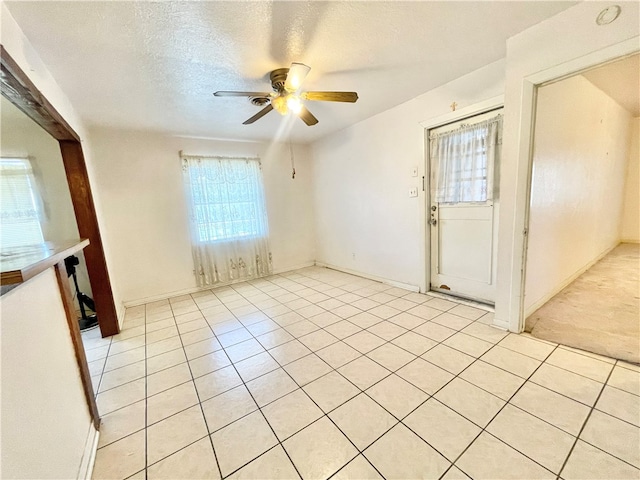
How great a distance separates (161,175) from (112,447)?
3250 millimetres

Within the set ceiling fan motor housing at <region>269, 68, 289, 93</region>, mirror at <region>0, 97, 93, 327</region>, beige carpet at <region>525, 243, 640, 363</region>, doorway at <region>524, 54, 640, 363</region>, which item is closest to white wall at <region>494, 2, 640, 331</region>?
doorway at <region>524, 54, 640, 363</region>

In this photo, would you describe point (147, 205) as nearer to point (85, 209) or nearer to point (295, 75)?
point (85, 209)

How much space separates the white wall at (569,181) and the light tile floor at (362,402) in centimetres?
95

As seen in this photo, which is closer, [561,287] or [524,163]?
[524,163]

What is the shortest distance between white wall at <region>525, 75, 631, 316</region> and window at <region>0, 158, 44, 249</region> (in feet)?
16.9

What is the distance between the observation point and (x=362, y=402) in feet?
5.28

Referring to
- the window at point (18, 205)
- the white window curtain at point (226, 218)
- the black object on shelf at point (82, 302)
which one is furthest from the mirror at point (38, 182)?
the white window curtain at point (226, 218)

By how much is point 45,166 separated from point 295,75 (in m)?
Result: 3.28

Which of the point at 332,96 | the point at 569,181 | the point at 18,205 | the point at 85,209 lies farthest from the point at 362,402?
the point at 18,205

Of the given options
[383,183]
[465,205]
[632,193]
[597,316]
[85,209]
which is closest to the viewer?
[597,316]

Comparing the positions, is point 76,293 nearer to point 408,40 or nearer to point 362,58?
point 362,58

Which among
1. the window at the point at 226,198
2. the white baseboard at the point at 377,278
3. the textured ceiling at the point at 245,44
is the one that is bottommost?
the white baseboard at the point at 377,278

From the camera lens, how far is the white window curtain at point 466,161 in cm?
253

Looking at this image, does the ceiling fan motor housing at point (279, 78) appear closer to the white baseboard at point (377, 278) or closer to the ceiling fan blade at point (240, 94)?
the ceiling fan blade at point (240, 94)
